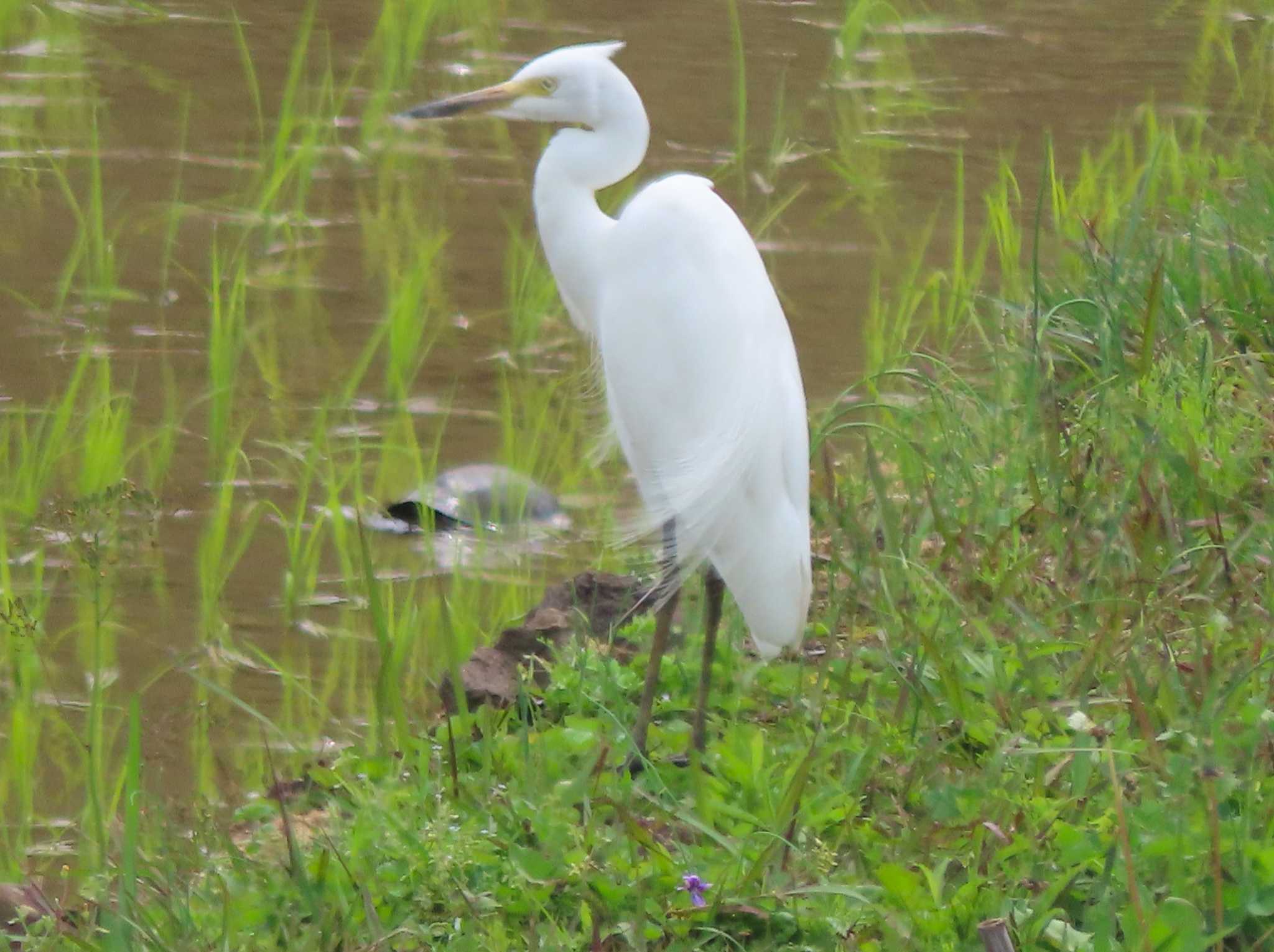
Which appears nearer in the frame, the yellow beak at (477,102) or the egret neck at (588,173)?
the egret neck at (588,173)

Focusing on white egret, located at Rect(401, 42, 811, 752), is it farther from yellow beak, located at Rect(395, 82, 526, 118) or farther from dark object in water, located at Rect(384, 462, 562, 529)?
dark object in water, located at Rect(384, 462, 562, 529)

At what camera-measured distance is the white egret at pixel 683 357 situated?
2889mm

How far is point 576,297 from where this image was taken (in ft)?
11.1

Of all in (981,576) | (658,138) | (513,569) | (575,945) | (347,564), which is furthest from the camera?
(658,138)

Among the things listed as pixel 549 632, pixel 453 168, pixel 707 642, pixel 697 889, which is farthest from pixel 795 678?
pixel 453 168

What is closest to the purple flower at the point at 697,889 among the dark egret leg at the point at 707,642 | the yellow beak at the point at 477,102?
the dark egret leg at the point at 707,642

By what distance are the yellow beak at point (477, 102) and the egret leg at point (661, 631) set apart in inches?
34.5

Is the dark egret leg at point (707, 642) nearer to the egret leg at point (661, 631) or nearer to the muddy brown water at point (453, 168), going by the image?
the egret leg at point (661, 631)

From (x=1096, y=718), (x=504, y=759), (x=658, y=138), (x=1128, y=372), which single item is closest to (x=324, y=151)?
(x=658, y=138)

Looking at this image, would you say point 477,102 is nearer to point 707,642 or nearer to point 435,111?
point 435,111

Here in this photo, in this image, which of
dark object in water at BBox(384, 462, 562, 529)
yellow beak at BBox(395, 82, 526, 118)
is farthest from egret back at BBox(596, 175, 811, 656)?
dark object in water at BBox(384, 462, 562, 529)

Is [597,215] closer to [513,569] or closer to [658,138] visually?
[513,569]

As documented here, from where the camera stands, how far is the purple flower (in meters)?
2.18

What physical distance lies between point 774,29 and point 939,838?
5034mm
